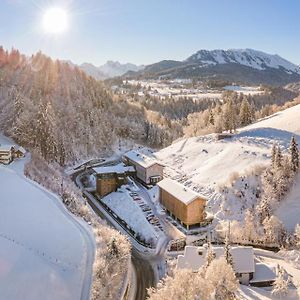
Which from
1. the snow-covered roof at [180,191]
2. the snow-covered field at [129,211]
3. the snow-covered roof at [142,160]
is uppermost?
the snow-covered roof at [142,160]

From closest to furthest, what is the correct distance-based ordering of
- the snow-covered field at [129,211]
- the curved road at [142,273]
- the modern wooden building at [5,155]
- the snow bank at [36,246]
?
the snow bank at [36,246] < the curved road at [142,273] < the snow-covered field at [129,211] < the modern wooden building at [5,155]

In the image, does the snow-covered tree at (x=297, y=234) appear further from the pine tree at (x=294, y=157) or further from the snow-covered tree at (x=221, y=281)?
the snow-covered tree at (x=221, y=281)

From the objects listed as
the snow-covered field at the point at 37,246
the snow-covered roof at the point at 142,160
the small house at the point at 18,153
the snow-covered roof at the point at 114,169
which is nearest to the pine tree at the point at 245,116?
the snow-covered roof at the point at 142,160

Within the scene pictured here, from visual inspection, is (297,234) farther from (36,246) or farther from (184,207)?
(36,246)

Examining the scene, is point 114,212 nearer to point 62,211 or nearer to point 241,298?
point 62,211

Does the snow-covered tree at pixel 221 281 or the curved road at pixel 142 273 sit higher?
the snow-covered tree at pixel 221 281

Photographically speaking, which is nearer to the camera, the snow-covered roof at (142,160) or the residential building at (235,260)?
the residential building at (235,260)

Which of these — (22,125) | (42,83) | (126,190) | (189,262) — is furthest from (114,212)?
(42,83)

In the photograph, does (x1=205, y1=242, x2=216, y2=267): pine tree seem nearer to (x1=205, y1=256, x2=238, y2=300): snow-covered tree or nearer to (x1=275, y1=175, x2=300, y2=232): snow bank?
(x1=205, y1=256, x2=238, y2=300): snow-covered tree
